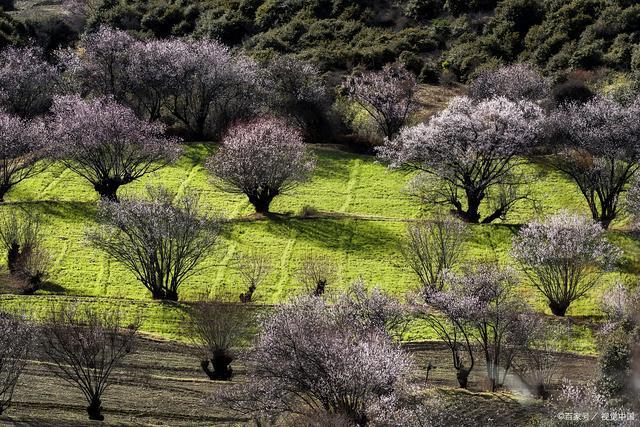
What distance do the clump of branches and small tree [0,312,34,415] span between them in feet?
47.5

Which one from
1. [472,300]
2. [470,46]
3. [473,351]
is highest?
[470,46]

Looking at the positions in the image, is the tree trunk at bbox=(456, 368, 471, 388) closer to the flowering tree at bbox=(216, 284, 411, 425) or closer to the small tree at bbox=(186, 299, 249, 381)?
the flowering tree at bbox=(216, 284, 411, 425)

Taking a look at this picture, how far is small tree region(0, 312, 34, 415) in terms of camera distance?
47.1m

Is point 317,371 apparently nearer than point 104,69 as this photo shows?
Yes

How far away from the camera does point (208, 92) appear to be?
9656 centimetres

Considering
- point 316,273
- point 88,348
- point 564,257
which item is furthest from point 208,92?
point 88,348

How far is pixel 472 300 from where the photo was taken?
54.4m

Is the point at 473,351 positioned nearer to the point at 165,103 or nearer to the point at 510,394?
the point at 510,394

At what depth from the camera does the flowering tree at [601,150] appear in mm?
76500

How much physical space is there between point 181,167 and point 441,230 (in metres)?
28.2

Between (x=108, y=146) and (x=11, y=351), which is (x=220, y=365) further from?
(x=108, y=146)

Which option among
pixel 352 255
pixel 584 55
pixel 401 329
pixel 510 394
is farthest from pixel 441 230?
pixel 584 55

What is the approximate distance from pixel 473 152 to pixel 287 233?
16329mm

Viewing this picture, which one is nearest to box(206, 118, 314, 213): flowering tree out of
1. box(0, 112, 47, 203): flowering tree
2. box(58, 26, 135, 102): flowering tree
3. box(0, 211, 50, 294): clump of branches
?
box(0, 211, 50, 294): clump of branches
